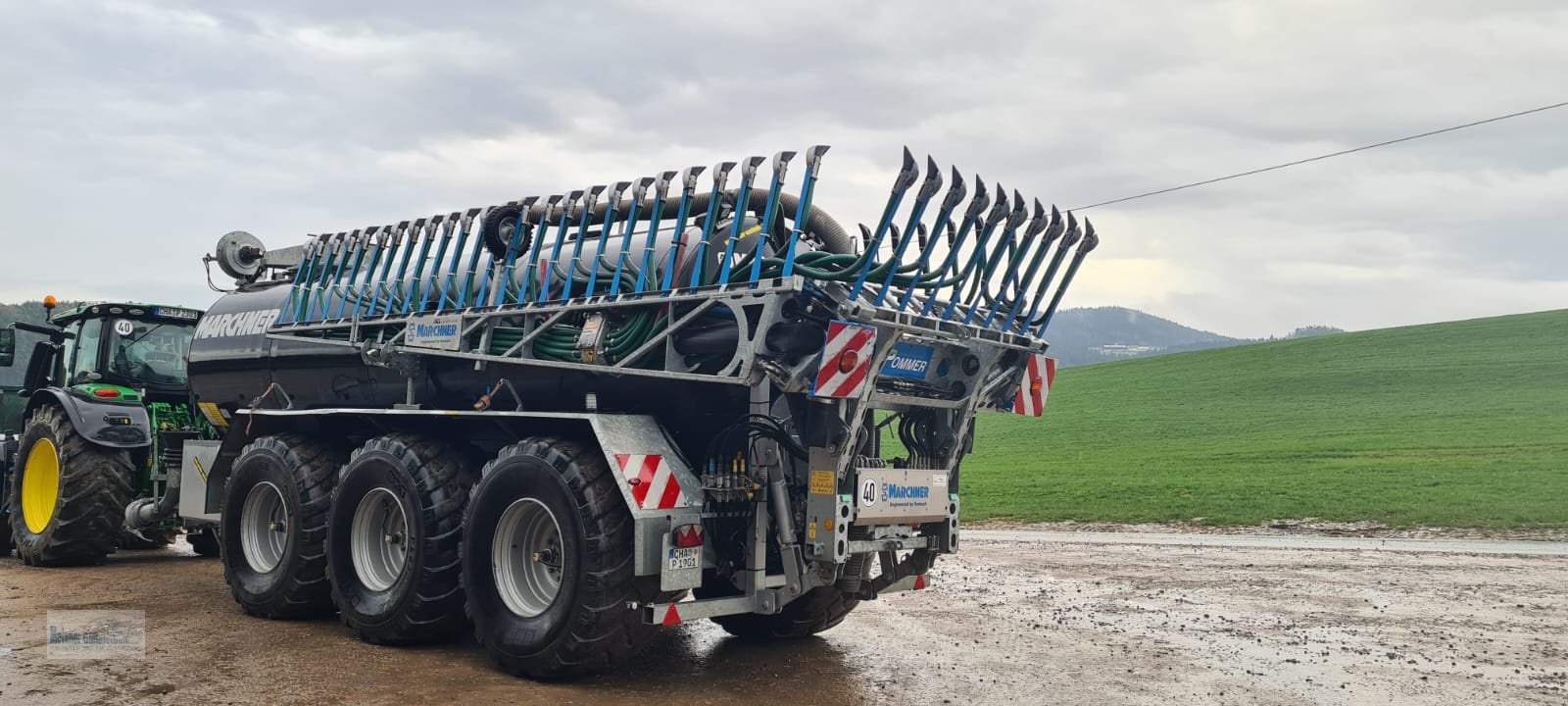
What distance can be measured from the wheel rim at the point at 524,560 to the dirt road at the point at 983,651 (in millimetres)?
488

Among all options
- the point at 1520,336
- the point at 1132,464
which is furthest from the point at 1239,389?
the point at 1132,464

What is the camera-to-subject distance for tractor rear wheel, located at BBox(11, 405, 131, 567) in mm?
12445

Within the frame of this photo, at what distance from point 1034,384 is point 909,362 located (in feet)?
4.15

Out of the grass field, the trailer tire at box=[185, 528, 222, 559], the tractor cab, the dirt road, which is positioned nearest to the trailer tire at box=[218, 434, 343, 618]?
the dirt road

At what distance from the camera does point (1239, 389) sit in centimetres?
5222

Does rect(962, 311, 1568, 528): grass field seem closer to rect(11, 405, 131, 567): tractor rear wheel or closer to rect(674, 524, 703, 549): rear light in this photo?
rect(11, 405, 131, 567): tractor rear wheel

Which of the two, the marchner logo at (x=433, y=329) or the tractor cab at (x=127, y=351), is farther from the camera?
the tractor cab at (x=127, y=351)

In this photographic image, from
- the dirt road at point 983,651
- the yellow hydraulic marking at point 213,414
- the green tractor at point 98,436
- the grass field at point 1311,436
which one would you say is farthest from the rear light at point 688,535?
the grass field at point 1311,436

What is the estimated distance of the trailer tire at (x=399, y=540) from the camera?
8.30 m

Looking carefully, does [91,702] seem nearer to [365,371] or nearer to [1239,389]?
[365,371]

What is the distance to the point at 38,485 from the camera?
44.1 feet

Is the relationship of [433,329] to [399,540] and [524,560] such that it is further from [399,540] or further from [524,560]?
[524,560]

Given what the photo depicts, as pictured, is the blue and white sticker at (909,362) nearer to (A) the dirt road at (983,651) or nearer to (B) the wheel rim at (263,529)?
(A) the dirt road at (983,651)

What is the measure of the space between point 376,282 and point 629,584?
4.13m
